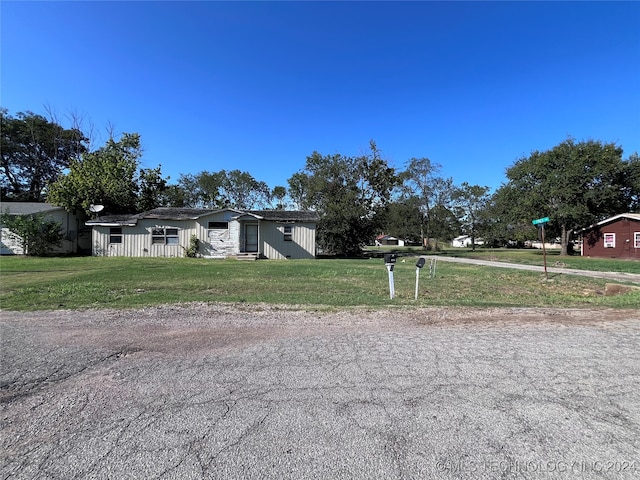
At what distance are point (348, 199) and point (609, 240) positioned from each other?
79.1 ft

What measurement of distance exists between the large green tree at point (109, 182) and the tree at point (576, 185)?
120 feet

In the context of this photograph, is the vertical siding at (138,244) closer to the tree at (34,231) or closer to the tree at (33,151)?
the tree at (34,231)

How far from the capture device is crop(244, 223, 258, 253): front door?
82.6ft

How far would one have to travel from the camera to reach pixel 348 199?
31.0 m

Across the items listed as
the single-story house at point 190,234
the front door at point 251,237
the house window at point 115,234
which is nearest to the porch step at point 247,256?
the single-story house at point 190,234

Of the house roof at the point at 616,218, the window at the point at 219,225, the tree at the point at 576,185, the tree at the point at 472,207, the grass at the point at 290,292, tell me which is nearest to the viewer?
the grass at the point at 290,292

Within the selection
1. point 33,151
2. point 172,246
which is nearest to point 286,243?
point 172,246

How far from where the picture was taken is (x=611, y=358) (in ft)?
13.4

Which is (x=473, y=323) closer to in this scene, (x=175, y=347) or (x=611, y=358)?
(x=611, y=358)

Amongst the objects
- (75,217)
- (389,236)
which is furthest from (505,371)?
(389,236)

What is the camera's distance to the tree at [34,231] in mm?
21812

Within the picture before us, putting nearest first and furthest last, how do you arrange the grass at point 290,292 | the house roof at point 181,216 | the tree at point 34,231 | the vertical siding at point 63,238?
the grass at point 290,292 → the tree at point 34,231 → the vertical siding at point 63,238 → the house roof at point 181,216

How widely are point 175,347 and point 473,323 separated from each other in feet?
15.1

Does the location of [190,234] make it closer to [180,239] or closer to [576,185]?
[180,239]
